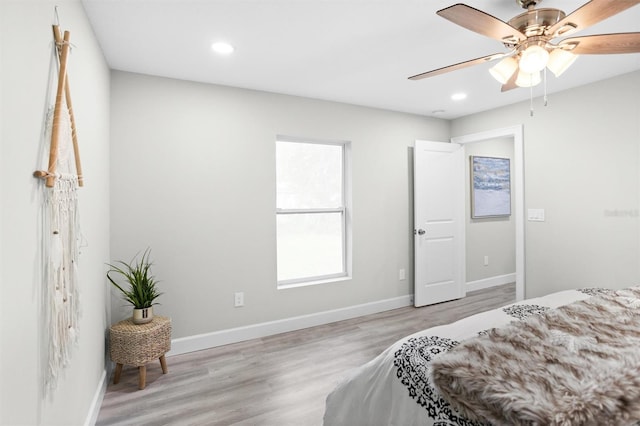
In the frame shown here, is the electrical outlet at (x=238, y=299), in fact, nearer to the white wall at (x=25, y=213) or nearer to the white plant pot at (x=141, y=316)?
the white plant pot at (x=141, y=316)

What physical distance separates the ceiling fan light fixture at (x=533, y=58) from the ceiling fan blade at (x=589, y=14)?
0.11 meters

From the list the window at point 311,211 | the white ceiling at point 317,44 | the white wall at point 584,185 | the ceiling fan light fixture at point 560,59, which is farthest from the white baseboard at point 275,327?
the ceiling fan light fixture at point 560,59

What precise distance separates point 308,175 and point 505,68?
2214 mm

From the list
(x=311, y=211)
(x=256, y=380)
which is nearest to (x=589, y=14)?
(x=311, y=211)

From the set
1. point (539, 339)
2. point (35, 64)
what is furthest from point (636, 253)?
point (35, 64)

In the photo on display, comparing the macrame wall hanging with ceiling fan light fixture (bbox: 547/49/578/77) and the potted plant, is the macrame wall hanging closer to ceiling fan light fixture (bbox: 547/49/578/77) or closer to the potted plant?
the potted plant

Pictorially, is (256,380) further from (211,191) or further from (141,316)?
(211,191)

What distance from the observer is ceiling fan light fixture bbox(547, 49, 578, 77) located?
5.92 ft

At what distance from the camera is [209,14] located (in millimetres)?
2016

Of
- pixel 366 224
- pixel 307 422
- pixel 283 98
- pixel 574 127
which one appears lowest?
pixel 307 422

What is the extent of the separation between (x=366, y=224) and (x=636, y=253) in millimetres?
2455

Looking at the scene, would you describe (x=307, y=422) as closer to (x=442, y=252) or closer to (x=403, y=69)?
(x=403, y=69)

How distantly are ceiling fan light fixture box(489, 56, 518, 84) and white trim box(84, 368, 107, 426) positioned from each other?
3042 millimetres

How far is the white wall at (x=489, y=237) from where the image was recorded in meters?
5.03
